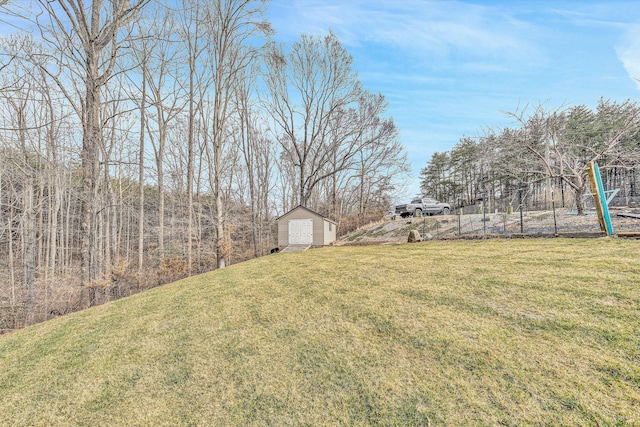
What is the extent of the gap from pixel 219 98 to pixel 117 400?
502 inches

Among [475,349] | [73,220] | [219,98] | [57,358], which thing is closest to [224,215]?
[219,98]

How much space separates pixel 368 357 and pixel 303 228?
47.4ft

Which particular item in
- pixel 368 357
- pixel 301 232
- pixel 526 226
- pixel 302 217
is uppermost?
pixel 302 217

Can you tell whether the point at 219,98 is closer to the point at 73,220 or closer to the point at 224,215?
the point at 224,215

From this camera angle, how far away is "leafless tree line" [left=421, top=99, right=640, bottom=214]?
898cm

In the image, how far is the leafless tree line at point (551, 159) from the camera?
29.5 ft

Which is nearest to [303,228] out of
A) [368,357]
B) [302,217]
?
[302,217]

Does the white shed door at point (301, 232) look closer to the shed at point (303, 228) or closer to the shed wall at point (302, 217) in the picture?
the shed at point (303, 228)

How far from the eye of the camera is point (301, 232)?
677 inches

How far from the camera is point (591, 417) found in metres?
1.90

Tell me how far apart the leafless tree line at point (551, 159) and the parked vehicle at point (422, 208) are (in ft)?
12.5

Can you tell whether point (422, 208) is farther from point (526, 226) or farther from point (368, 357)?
point (368, 357)

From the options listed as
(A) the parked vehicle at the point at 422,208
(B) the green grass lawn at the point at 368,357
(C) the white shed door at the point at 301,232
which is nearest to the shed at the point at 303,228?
(C) the white shed door at the point at 301,232

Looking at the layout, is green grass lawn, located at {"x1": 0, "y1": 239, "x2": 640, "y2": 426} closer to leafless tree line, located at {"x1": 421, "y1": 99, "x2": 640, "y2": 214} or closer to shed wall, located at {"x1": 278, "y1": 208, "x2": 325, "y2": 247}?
leafless tree line, located at {"x1": 421, "y1": 99, "x2": 640, "y2": 214}
